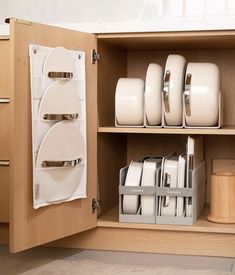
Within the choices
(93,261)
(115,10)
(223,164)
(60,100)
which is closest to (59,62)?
(60,100)

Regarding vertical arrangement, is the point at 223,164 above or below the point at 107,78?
below

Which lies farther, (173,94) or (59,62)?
(173,94)

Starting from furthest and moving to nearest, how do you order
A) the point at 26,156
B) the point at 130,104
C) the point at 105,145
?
the point at 105,145 < the point at 130,104 < the point at 26,156

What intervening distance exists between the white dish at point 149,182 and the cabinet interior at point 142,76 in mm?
116

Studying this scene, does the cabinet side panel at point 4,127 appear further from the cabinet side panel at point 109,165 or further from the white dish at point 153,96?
the white dish at point 153,96

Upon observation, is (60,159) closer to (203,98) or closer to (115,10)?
(203,98)

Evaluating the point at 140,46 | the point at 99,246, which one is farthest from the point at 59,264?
the point at 140,46

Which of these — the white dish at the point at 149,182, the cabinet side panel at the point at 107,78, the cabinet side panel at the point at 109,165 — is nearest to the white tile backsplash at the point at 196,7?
the cabinet side panel at the point at 107,78

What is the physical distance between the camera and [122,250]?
1.92 metres

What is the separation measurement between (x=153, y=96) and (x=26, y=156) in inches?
19.8

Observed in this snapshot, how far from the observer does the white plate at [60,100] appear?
1.64m

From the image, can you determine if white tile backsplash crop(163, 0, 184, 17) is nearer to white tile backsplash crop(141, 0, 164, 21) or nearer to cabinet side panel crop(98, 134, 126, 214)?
white tile backsplash crop(141, 0, 164, 21)

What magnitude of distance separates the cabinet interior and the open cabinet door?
20 centimetres

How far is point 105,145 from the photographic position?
2027mm
